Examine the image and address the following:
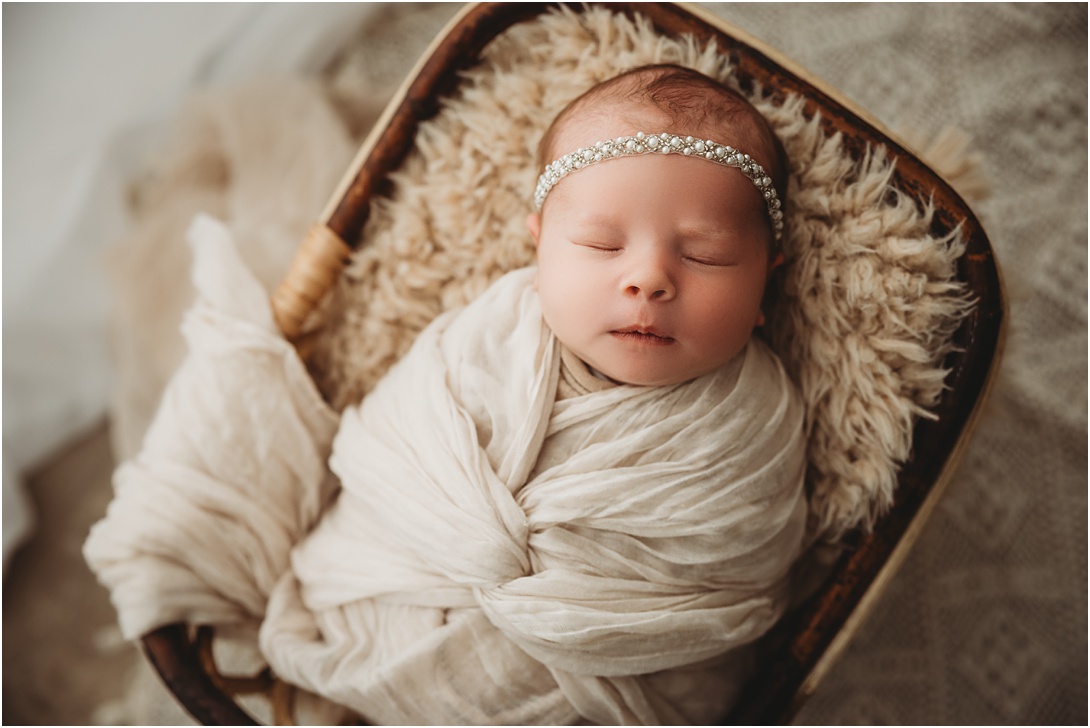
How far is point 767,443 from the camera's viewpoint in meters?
0.83

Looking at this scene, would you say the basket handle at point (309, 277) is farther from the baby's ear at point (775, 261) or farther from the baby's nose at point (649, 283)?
the baby's ear at point (775, 261)

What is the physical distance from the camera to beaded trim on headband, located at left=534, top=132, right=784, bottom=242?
29.4 inches

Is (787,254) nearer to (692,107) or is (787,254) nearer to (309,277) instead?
(692,107)

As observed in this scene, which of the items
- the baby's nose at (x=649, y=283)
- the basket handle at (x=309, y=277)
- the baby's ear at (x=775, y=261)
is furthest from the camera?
the basket handle at (x=309, y=277)

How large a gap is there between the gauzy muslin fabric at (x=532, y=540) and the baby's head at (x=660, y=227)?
0.25 ft

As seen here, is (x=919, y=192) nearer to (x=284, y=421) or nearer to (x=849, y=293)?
(x=849, y=293)

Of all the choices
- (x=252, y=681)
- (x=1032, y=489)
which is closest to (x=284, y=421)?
(x=252, y=681)

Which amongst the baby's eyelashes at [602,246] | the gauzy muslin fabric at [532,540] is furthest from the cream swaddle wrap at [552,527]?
the baby's eyelashes at [602,246]

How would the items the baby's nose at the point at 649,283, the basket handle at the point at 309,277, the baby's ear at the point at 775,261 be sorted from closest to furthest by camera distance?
the baby's nose at the point at 649,283 → the baby's ear at the point at 775,261 → the basket handle at the point at 309,277

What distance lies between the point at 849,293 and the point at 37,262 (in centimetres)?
141

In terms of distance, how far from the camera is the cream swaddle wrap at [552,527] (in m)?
0.80

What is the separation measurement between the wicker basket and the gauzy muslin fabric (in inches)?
2.4

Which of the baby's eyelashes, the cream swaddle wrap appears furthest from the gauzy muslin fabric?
the baby's eyelashes

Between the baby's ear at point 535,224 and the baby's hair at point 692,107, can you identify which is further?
the baby's ear at point 535,224
